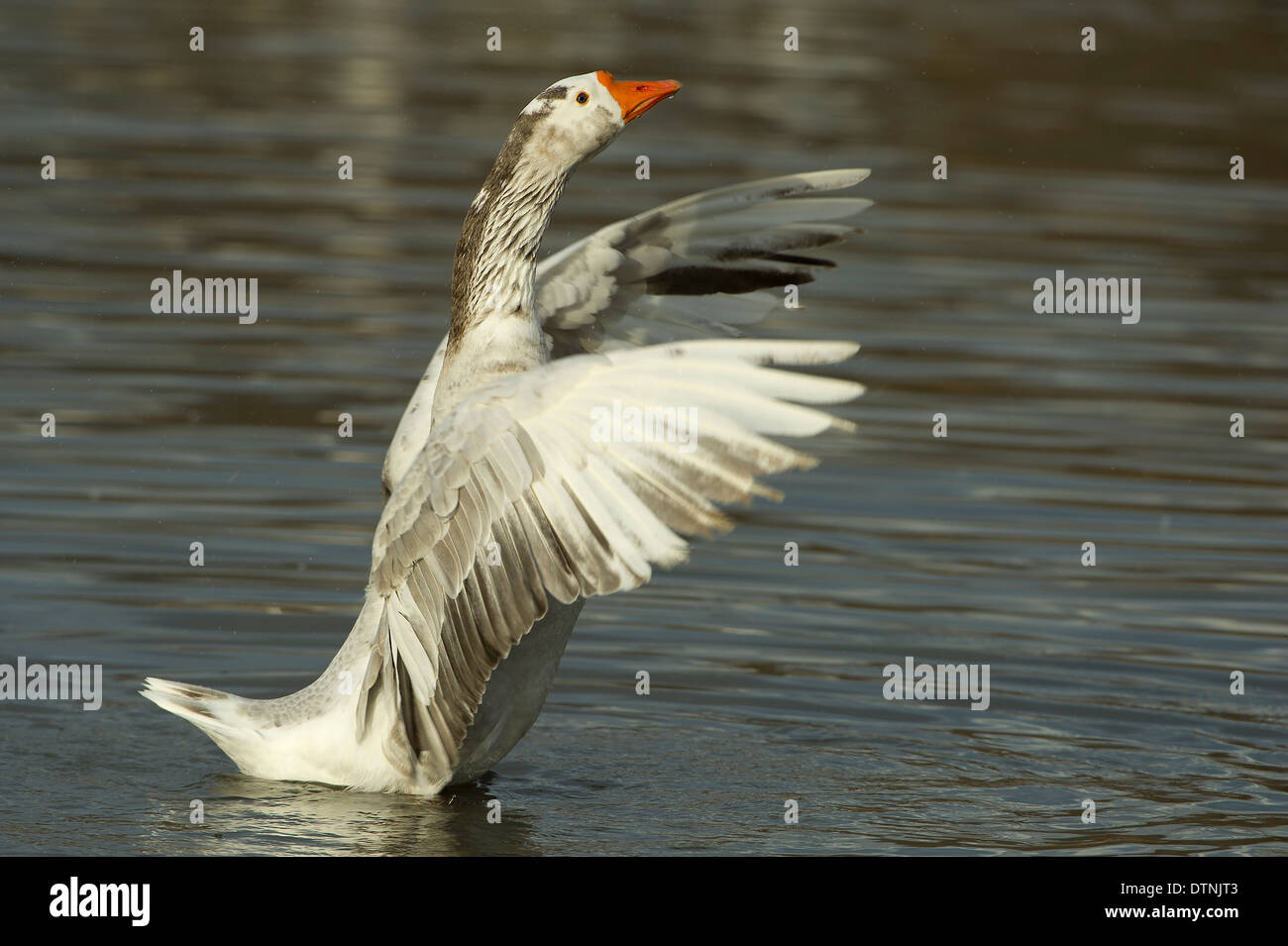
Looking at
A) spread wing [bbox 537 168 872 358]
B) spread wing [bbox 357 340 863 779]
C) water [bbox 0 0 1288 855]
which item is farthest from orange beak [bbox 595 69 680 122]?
water [bbox 0 0 1288 855]

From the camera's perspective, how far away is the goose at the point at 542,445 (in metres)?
6.61

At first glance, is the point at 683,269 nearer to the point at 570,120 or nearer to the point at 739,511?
the point at 570,120

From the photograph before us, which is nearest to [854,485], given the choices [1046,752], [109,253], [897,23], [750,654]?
[750,654]

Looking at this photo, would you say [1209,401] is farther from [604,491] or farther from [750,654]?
[604,491]

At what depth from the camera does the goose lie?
661cm

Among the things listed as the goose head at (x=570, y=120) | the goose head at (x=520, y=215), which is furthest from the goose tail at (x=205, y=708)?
the goose head at (x=570, y=120)

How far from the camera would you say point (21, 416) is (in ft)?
44.9

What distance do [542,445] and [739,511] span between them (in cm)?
621

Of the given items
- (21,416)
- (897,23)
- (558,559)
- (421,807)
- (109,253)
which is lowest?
(421,807)

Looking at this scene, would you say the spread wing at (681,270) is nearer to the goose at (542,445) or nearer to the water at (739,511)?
the goose at (542,445)

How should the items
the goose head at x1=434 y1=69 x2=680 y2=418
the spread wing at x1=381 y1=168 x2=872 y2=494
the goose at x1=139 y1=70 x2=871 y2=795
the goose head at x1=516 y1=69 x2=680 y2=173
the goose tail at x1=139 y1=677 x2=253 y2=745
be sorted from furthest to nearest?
the spread wing at x1=381 y1=168 x2=872 y2=494
the goose head at x1=516 y1=69 x2=680 y2=173
the goose head at x1=434 y1=69 x2=680 y2=418
the goose tail at x1=139 y1=677 x2=253 y2=745
the goose at x1=139 y1=70 x2=871 y2=795

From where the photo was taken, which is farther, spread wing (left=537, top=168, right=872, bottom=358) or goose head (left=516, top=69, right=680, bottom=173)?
spread wing (left=537, top=168, right=872, bottom=358)

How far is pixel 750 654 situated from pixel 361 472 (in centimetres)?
338

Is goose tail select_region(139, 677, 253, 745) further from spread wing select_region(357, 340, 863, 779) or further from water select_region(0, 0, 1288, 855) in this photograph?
spread wing select_region(357, 340, 863, 779)
